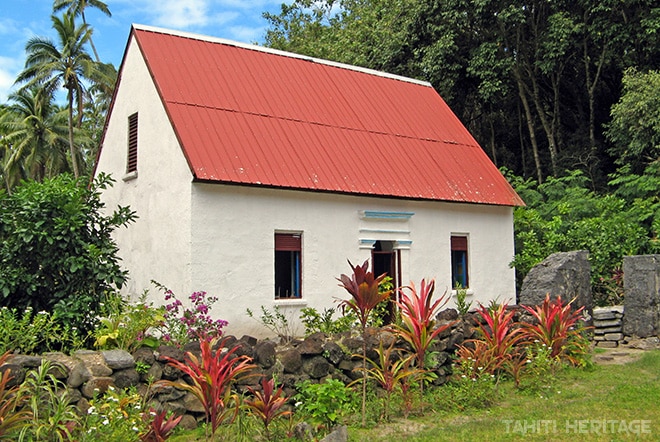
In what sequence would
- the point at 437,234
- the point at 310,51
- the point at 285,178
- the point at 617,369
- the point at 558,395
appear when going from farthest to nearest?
the point at 310,51 < the point at 437,234 < the point at 285,178 < the point at 617,369 < the point at 558,395

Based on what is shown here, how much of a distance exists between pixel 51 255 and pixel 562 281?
10160 millimetres

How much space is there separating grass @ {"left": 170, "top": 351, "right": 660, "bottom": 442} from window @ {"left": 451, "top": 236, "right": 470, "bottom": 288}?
585 cm

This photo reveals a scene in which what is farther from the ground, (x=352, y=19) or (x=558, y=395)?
(x=352, y=19)

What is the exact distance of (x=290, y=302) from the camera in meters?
13.5

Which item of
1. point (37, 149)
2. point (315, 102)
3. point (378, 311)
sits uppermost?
point (37, 149)

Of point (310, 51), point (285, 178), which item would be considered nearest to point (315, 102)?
point (285, 178)

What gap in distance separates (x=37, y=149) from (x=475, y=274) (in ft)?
101

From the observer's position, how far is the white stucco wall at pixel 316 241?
12.6 m

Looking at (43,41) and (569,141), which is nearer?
(569,141)

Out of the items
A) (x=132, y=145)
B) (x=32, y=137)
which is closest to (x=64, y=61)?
(x=32, y=137)

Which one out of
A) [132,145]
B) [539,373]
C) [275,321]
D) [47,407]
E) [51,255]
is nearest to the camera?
[47,407]

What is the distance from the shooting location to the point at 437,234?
1614 centimetres

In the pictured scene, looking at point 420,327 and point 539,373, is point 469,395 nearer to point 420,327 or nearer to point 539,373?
point 420,327

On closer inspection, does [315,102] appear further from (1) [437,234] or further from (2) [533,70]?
(2) [533,70]
